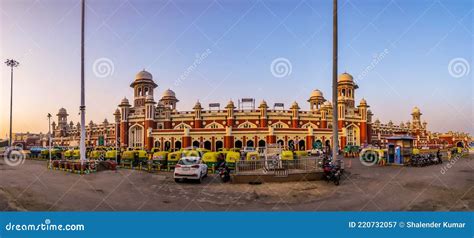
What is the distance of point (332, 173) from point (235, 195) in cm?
521

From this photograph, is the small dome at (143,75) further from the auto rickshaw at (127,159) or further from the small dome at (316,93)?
the small dome at (316,93)

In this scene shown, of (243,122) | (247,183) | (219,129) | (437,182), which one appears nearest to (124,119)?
(219,129)

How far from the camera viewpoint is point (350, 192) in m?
10.5

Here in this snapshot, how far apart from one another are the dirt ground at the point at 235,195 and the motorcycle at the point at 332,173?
370 mm

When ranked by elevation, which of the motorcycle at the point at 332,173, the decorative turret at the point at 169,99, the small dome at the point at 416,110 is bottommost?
the motorcycle at the point at 332,173

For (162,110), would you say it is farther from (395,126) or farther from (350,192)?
(395,126)

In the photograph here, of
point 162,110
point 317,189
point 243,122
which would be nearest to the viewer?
point 317,189

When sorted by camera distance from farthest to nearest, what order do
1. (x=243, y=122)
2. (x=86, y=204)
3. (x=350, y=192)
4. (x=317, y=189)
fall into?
1. (x=243, y=122)
2. (x=317, y=189)
3. (x=350, y=192)
4. (x=86, y=204)

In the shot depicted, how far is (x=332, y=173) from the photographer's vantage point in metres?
12.4

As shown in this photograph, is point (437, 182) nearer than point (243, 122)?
Yes

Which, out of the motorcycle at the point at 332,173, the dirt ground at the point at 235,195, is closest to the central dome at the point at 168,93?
the dirt ground at the point at 235,195

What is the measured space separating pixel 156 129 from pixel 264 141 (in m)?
17.8

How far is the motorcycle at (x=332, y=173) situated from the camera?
12.1 metres

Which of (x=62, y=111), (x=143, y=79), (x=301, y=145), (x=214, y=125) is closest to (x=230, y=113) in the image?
(x=214, y=125)
